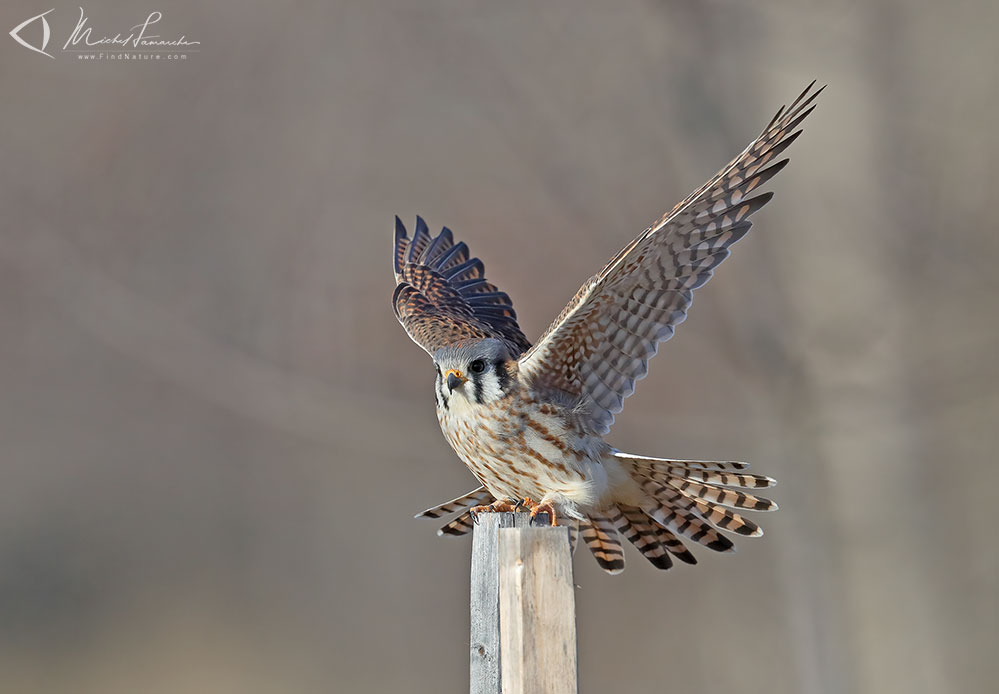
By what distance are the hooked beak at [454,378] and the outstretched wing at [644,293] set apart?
214 mm

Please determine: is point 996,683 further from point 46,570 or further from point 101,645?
point 46,570

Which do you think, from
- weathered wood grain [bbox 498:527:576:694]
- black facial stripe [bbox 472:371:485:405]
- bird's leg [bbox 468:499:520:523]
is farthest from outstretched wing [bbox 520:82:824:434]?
weathered wood grain [bbox 498:527:576:694]

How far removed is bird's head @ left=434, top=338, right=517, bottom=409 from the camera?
3469mm

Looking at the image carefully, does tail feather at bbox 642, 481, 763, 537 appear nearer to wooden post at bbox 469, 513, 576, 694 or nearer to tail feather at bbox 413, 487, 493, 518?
tail feather at bbox 413, 487, 493, 518

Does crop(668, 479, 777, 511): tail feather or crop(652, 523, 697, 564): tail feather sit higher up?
crop(668, 479, 777, 511): tail feather

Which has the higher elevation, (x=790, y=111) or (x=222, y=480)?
(x=222, y=480)

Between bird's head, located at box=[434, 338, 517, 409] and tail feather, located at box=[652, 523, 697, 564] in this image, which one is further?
tail feather, located at box=[652, 523, 697, 564]

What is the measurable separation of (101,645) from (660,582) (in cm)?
437

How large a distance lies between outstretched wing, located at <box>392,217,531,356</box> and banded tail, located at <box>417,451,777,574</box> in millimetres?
696

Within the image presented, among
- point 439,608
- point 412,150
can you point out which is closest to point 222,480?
point 439,608

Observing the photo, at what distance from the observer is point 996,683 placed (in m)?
6.51

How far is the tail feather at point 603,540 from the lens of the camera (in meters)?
3.52

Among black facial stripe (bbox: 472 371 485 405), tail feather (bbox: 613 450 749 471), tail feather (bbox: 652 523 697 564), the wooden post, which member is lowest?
the wooden post

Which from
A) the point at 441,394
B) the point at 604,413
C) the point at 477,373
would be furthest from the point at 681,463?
the point at 441,394
